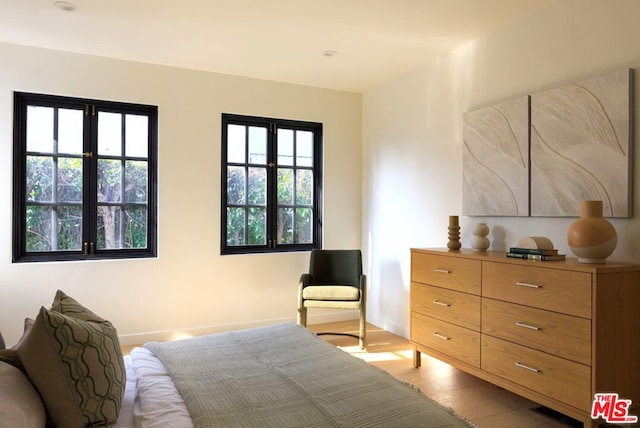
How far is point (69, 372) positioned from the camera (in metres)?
1.38

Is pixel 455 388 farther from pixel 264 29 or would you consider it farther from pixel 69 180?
pixel 69 180

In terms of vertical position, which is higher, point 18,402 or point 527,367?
point 18,402

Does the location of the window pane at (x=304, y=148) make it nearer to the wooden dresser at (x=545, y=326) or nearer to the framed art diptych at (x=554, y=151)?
the framed art diptych at (x=554, y=151)

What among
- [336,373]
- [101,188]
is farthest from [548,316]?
[101,188]

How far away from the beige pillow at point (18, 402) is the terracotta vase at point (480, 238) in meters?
2.76

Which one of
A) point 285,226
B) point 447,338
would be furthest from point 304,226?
point 447,338

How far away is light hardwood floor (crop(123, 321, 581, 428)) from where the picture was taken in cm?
258

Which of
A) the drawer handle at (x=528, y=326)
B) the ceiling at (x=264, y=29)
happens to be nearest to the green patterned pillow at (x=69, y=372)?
the drawer handle at (x=528, y=326)

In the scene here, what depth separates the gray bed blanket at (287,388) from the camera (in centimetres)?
148

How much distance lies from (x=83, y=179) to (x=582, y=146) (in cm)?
392

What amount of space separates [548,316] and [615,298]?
0.33 metres

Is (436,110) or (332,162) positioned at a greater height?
(436,110)

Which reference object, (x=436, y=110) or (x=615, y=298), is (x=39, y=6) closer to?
(x=436, y=110)

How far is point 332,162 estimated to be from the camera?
16.4 ft
